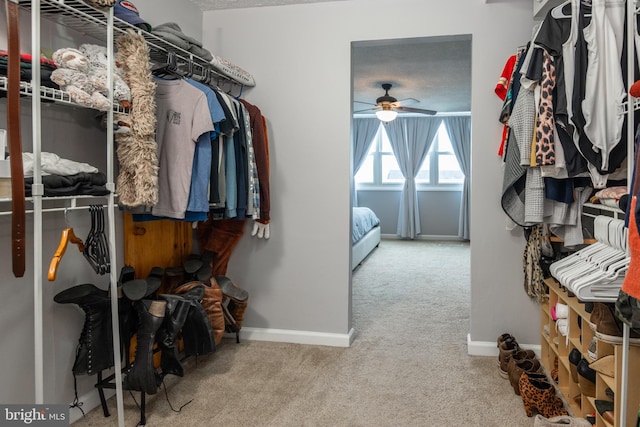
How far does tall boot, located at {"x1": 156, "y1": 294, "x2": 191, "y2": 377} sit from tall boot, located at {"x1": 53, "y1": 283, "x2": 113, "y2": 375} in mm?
233

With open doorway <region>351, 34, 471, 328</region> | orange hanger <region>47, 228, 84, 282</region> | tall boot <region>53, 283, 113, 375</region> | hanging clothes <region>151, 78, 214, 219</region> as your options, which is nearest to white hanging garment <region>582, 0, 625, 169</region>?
hanging clothes <region>151, 78, 214, 219</region>

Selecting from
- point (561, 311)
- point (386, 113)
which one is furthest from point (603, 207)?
point (386, 113)

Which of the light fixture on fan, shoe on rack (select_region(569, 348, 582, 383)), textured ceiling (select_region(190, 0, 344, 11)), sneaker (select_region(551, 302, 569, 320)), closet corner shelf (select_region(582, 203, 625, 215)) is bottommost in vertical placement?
shoe on rack (select_region(569, 348, 582, 383))

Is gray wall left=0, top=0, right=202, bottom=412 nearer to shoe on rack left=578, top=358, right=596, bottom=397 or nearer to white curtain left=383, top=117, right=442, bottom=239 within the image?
shoe on rack left=578, top=358, right=596, bottom=397

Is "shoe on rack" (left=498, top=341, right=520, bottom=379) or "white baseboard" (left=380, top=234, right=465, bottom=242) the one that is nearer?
"shoe on rack" (left=498, top=341, right=520, bottom=379)

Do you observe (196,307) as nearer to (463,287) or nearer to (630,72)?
(630,72)

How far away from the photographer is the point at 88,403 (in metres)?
2.29

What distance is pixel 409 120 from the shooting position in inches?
340

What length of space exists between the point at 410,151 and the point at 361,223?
2.79 meters

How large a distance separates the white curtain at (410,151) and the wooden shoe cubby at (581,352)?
19.1 ft

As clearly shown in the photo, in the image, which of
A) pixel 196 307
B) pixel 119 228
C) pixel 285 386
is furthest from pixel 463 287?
pixel 119 228

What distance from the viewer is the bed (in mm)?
5820

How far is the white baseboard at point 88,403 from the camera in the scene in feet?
7.20

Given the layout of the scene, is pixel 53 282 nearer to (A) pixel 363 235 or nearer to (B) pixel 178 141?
(B) pixel 178 141
